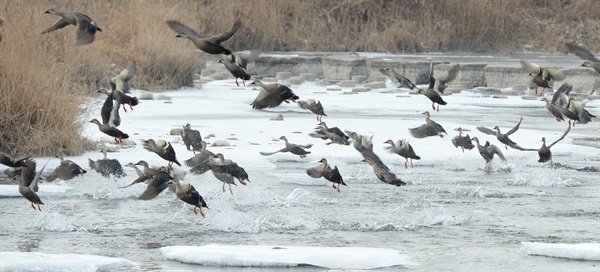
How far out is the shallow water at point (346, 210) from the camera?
7582mm

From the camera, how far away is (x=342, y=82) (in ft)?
79.5

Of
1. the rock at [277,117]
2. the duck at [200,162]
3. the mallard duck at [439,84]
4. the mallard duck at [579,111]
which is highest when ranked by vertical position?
the mallard duck at [439,84]

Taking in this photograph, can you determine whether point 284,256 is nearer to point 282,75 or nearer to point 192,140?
point 192,140

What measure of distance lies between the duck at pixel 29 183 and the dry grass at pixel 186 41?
9.80 feet

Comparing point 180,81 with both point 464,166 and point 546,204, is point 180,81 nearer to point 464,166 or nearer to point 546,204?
point 464,166

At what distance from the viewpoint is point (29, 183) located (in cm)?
855

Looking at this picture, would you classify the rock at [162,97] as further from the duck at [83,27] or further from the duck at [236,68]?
the duck at [83,27]

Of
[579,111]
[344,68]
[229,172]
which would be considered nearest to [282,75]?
[344,68]

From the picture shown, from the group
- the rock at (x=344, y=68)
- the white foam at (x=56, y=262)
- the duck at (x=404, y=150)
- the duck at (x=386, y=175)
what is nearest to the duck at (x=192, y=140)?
the duck at (x=404, y=150)

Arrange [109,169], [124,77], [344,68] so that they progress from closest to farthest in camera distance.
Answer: [109,169]
[124,77]
[344,68]

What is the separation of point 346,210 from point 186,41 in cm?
1330

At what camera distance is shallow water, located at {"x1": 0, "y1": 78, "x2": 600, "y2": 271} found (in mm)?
7582

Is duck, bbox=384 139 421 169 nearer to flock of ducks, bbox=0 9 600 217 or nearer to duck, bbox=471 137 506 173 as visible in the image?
flock of ducks, bbox=0 9 600 217

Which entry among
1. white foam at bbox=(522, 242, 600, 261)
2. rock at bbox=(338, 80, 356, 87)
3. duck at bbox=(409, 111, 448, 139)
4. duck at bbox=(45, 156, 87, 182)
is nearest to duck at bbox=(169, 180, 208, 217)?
duck at bbox=(45, 156, 87, 182)
